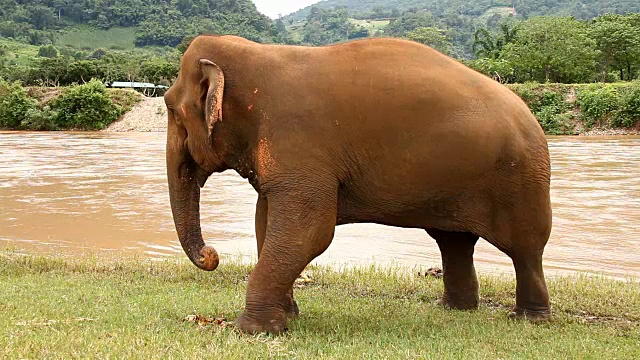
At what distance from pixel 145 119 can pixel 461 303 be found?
58.5m

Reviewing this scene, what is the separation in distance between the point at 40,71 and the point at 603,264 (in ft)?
227

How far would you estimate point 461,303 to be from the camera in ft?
21.8

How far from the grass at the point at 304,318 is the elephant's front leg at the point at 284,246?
211 millimetres

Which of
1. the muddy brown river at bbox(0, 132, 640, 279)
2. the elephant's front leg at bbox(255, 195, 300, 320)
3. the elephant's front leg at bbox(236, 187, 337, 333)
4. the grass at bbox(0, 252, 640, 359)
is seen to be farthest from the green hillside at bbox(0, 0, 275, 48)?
the elephant's front leg at bbox(236, 187, 337, 333)

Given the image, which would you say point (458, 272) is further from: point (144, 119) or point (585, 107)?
point (144, 119)

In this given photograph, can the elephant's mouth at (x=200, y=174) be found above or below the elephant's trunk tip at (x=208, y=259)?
above

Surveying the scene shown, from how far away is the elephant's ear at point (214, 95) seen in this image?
17.8 feet

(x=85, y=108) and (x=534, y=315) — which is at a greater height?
(x=534, y=315)

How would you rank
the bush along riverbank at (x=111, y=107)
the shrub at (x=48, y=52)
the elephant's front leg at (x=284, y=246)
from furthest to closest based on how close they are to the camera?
the shrub at (x=48, y=52) → the bush along riverbank at (x=111, y=107) → the elephant's front leg at (x=284, y=246)

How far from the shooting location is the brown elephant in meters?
5.39

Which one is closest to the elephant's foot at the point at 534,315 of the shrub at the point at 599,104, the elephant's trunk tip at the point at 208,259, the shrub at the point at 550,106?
the elephant's trunk tip at the point at 208,259

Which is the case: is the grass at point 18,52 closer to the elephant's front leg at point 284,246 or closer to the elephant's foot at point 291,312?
the elephant's foot at point 291,312

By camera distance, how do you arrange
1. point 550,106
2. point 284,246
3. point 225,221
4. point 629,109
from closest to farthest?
point 284,246 < point 225,221 < point 629,109 < point 550,106

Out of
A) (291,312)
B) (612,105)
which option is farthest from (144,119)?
(291,312)
